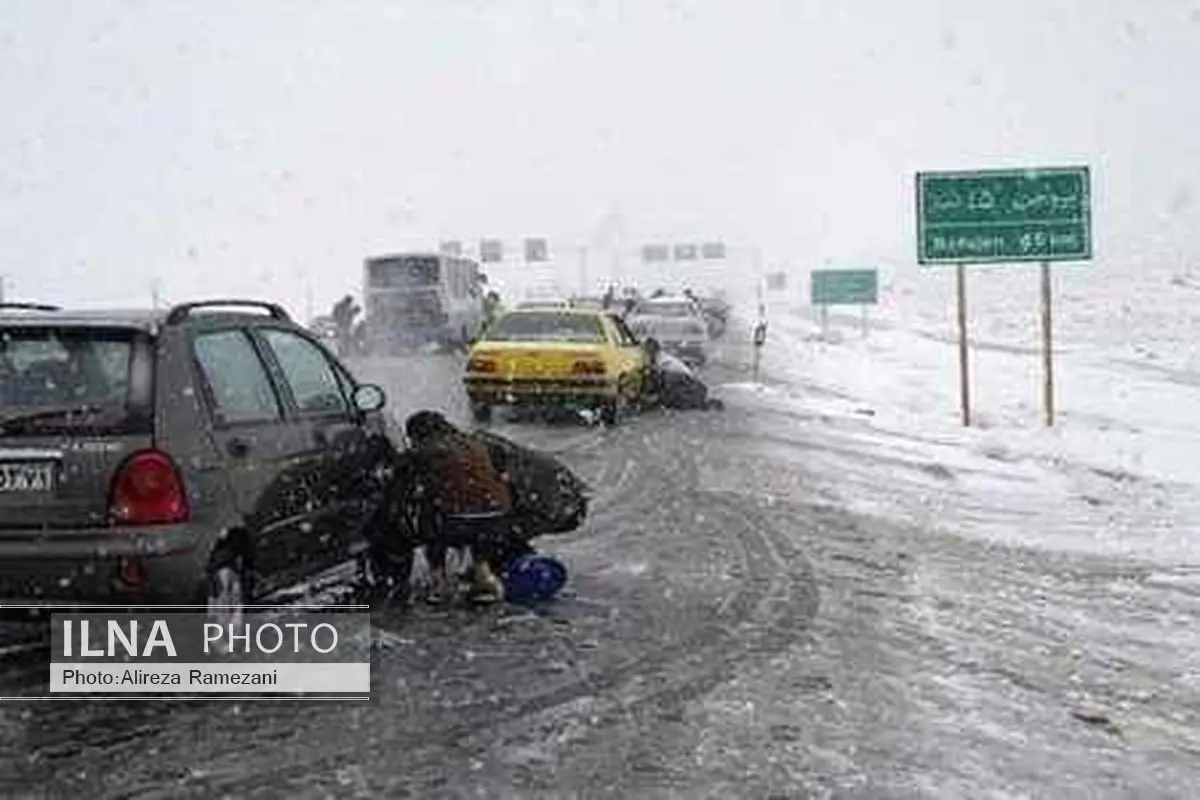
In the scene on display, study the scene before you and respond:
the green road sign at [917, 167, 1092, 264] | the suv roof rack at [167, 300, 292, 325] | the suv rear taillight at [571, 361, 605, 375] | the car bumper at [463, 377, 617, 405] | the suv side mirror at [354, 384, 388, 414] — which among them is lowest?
the car bumper at [463, 377, 617, 405]

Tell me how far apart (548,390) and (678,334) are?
16829 millimetres

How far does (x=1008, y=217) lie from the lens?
25938 millimetres

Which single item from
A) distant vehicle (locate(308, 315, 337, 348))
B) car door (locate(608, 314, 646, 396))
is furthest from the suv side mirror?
distant vehicle (locate(308, 315, 337, 348))

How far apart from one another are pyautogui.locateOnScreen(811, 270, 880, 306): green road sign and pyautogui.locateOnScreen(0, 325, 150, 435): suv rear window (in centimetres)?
5013

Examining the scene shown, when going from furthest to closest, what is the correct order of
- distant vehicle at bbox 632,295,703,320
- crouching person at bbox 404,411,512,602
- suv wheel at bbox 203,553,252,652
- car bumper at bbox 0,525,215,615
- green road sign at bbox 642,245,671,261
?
1. green road sign at bbox 642,245,671,261
2. distant vehicle at bbox 632,295,703,320
3. crouching person at bbox 404,411,512,602
4. suv wheel at bbox 203,553,252,652
5. car bumper at bbox 0,525,215,615

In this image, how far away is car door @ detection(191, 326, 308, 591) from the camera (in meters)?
7.05

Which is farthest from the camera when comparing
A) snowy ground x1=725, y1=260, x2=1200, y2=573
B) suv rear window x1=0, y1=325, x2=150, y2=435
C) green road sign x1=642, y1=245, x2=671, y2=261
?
green road sign x1=642, y1=245, x2=671, y2=261

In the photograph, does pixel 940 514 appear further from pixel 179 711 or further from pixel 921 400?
pixel 921 400

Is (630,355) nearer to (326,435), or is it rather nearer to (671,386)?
(671,386)

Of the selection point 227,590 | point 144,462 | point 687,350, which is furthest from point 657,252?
point 144,462

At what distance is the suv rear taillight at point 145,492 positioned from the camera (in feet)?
21.2

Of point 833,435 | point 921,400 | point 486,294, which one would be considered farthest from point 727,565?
point 486,294

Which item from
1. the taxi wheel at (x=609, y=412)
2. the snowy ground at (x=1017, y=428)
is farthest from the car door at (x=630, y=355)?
the snowy ground at (x=1017, y=428)

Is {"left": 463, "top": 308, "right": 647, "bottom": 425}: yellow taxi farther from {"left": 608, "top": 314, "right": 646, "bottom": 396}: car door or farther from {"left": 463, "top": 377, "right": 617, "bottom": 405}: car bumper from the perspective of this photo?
{"left": 608, "top": 314, "right": 646, "bottom": 396}: car door
